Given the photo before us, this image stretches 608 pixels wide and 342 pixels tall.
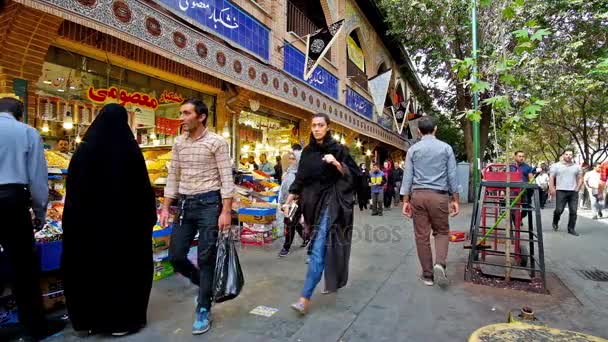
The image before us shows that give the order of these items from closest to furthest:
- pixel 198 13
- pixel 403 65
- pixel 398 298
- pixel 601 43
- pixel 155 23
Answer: pixel 398 298, pixel 155 23, pixel 198 13, pixel 601 43, pixel 403 65

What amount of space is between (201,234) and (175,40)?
13.6ft

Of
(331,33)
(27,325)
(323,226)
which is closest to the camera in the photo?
(27,325)

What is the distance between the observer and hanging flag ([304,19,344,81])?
1009 cm

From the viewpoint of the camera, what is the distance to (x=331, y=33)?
10.2 meters

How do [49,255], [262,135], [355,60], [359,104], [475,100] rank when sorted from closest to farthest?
[49,255], [475,100], [262,135], [355,60], [359,104]

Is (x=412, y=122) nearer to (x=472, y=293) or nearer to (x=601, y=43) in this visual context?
(x=601, y=43)

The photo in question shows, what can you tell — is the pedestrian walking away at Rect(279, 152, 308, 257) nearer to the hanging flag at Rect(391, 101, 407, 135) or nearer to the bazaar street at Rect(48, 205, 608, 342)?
the bazaar street at Rect(48, 205, 608, 342)

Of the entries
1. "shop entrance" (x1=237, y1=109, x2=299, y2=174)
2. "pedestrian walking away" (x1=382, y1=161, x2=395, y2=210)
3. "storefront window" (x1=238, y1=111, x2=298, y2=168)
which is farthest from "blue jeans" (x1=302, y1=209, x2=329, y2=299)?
"pedestrian walking away" (x1=382, y1=161, x2=395, y2=210)

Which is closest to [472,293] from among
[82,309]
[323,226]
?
[323,226]

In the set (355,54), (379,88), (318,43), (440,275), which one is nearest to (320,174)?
(440,275)

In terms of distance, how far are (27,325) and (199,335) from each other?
4.00 ft

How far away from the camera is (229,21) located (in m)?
8.02

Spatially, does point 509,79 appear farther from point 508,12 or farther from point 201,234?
point 201,234

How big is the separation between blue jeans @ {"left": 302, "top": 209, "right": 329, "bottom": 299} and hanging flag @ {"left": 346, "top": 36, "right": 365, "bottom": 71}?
13680mm
